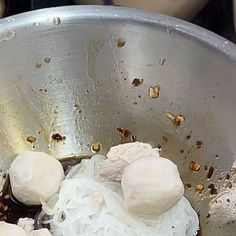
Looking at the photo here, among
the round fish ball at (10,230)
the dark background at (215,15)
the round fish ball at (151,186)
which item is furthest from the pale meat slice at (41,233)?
the dark background at (215,15)

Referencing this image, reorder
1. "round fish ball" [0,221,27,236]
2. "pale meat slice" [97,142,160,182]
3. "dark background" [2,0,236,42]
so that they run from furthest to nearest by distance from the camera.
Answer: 1. "dark background" [2,0,236,42]
2. "pale meat slice" [97,142,160,182]
3. "round fish ball" [0,221,27,236]

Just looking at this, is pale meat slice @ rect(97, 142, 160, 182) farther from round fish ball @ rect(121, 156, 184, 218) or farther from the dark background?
the dark background

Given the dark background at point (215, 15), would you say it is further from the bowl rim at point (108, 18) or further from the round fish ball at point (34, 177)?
the round fish ball at point (34, 177)

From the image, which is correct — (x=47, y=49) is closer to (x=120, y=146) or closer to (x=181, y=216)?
(x=120, y=146)

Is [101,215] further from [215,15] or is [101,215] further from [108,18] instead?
[215,15]

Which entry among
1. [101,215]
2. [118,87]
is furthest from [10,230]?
[118,87]

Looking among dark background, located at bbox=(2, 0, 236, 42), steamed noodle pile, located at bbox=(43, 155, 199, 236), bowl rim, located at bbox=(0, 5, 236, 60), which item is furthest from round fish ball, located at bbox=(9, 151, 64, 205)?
dark background, located at bbox=(2, 0, 236, 42)
